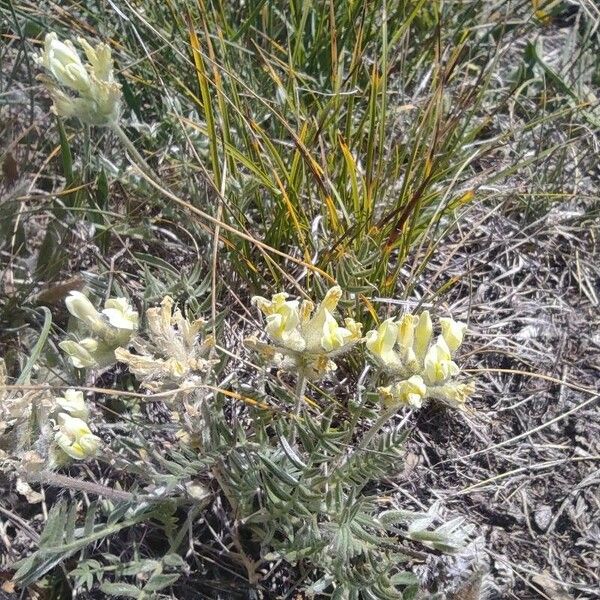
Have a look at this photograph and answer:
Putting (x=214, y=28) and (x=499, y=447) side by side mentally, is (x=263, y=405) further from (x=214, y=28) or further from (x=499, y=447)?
(x=214, y=28)

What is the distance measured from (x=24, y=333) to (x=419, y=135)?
3.73 feet

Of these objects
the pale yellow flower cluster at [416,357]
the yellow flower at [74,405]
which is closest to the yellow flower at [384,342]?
the pale yellow flower cluster at [416,357]

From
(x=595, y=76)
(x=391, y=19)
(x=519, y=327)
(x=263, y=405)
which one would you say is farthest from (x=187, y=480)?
(x=595, y=76)

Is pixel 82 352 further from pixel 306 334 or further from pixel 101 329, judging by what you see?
pixel 306 334

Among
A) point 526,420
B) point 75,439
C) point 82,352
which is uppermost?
point 82,352

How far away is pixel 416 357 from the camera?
5.10 ft

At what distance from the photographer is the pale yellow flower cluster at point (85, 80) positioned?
186 cm

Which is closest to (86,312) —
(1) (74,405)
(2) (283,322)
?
(1) (74,405)

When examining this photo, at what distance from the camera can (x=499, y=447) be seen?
2.14m

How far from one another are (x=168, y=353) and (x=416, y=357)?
1.55 ft

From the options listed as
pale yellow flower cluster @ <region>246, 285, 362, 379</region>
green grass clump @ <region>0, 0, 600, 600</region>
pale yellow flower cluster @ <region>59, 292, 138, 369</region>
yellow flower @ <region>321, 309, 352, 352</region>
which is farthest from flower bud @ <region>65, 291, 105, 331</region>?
yellow flower @ <region>321, 309, 352, 352</region>

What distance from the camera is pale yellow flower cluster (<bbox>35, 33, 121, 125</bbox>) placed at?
1.86 m

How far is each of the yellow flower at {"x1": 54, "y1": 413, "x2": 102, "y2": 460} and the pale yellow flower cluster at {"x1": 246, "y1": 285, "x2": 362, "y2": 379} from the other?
0.36 metres

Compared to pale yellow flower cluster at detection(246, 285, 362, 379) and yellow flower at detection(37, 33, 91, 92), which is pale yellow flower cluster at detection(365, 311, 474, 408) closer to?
pale yellow flower cluster at detection(246, 285, 362, 379)
